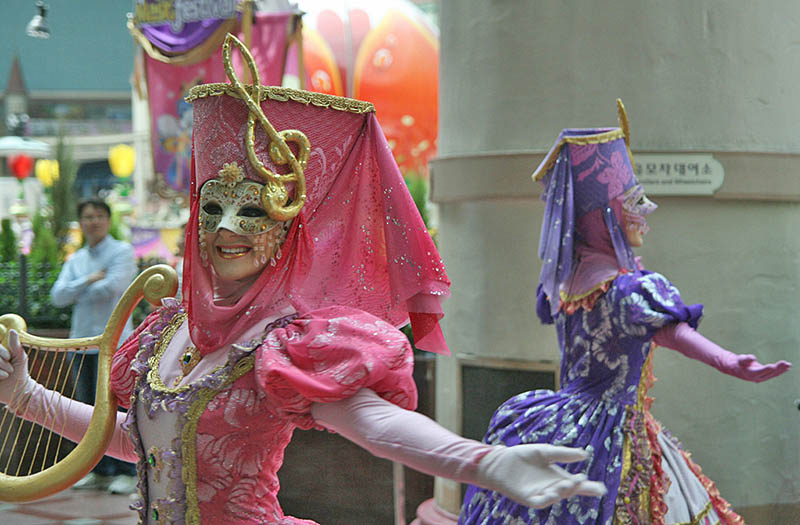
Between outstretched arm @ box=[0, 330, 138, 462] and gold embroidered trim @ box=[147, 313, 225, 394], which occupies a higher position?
gold embroidered trim @ box=[147, 313, 225, 394]

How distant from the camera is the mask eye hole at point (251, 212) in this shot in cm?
200

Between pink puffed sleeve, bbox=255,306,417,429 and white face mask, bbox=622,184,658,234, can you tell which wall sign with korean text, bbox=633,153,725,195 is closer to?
white face mask, bbox=622,184,658,234

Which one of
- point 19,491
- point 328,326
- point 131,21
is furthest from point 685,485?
point 131,21

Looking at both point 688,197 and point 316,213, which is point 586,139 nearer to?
point 688,197

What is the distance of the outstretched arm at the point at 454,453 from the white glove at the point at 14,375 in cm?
76

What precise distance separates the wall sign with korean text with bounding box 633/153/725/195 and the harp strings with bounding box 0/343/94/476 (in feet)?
8.60

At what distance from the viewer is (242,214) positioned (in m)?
2.00

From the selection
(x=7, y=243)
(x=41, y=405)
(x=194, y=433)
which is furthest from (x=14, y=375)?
(x=7, y=243)

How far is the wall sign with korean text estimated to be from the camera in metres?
4.24

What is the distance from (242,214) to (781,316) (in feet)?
10.3

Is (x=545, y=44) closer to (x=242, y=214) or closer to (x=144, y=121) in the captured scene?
(x=242, y=214)

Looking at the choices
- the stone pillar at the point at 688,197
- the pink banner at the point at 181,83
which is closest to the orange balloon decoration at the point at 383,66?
the pink banner at the point at 181,83

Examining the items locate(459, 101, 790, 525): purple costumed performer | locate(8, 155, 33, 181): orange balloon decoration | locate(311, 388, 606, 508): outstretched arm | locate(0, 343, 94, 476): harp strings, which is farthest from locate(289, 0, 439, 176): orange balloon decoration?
locate(311, 388, 606, 508): outstretched arm

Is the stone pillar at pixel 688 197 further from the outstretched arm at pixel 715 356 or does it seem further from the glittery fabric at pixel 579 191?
the outstretched arm at pixel 715 356
